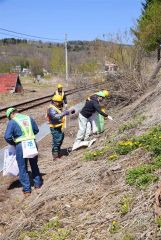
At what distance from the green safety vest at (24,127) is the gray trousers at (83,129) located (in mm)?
3116

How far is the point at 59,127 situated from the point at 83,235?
595 centimetres

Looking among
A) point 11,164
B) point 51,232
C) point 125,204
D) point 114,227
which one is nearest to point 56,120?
point 11,164

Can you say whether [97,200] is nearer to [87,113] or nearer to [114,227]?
[114,227]

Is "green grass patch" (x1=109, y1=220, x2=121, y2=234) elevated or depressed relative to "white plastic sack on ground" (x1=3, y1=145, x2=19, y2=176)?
elevated

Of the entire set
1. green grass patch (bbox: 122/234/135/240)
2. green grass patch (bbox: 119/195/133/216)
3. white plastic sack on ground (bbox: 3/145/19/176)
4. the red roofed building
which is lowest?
the red roofed building

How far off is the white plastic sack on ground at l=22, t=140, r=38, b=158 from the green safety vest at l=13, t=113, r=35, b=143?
8cm

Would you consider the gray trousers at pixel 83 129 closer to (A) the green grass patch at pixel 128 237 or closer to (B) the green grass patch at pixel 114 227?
(B) the green grass patch at pixel 114 227

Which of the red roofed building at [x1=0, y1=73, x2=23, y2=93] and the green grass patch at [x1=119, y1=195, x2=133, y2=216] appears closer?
the green grass patch at [x1=119, y1=195, x2=133, y2=216]

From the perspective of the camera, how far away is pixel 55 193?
7.32 meters

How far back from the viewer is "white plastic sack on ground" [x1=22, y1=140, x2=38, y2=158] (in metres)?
8.70

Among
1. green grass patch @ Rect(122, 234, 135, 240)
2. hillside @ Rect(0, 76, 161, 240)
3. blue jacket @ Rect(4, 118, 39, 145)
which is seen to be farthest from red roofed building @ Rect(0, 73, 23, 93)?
green grass patch @ Rect(122, 234, 135, 240)

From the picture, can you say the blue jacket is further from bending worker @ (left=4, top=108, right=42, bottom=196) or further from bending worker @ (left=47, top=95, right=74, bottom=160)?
bending worker @ (left=47, top=95, right=74, bottom=160)

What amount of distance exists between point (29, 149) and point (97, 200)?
8.64 feet

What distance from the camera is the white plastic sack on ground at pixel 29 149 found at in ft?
28.5
